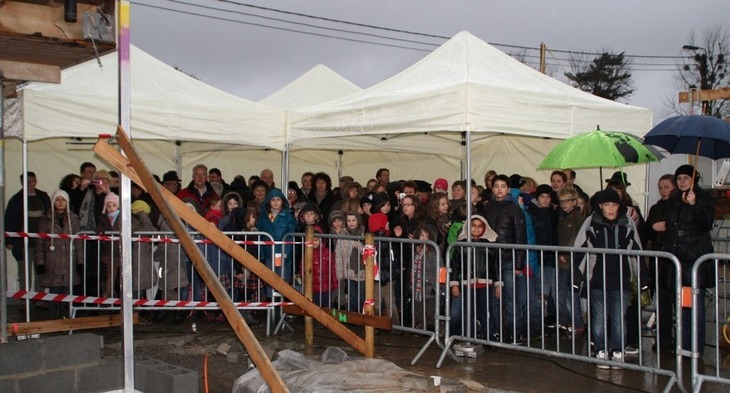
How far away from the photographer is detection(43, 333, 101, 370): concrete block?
233 inches

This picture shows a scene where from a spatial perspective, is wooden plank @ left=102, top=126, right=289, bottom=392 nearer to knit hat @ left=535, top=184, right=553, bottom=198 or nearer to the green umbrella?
the green umbrella

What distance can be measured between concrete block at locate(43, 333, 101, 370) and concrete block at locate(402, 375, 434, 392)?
8.52 feet

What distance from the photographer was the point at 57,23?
15.7 ft

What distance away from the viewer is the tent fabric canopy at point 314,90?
45.2ft

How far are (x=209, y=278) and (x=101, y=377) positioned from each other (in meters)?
2.62

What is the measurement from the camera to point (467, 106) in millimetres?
7754

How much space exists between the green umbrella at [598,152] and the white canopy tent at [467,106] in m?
0.37

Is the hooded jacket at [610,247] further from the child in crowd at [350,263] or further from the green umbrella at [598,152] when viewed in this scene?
the child in crowd at [350,263]

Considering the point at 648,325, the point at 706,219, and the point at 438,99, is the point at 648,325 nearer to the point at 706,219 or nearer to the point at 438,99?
the point at 706,219

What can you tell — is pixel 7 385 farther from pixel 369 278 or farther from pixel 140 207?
pixel 140 207

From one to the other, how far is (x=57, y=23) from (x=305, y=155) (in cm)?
1140

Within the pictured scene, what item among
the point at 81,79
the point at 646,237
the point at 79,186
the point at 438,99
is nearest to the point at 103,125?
the point at 81,79

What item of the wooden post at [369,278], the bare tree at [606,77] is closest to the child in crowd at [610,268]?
the wooden post at [369,278]

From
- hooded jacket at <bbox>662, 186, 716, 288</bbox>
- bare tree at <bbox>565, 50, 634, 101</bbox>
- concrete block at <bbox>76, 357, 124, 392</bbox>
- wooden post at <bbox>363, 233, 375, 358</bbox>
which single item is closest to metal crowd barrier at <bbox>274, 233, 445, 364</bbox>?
wooden post at <bbox>363, 233, 375, 358</bbox>
